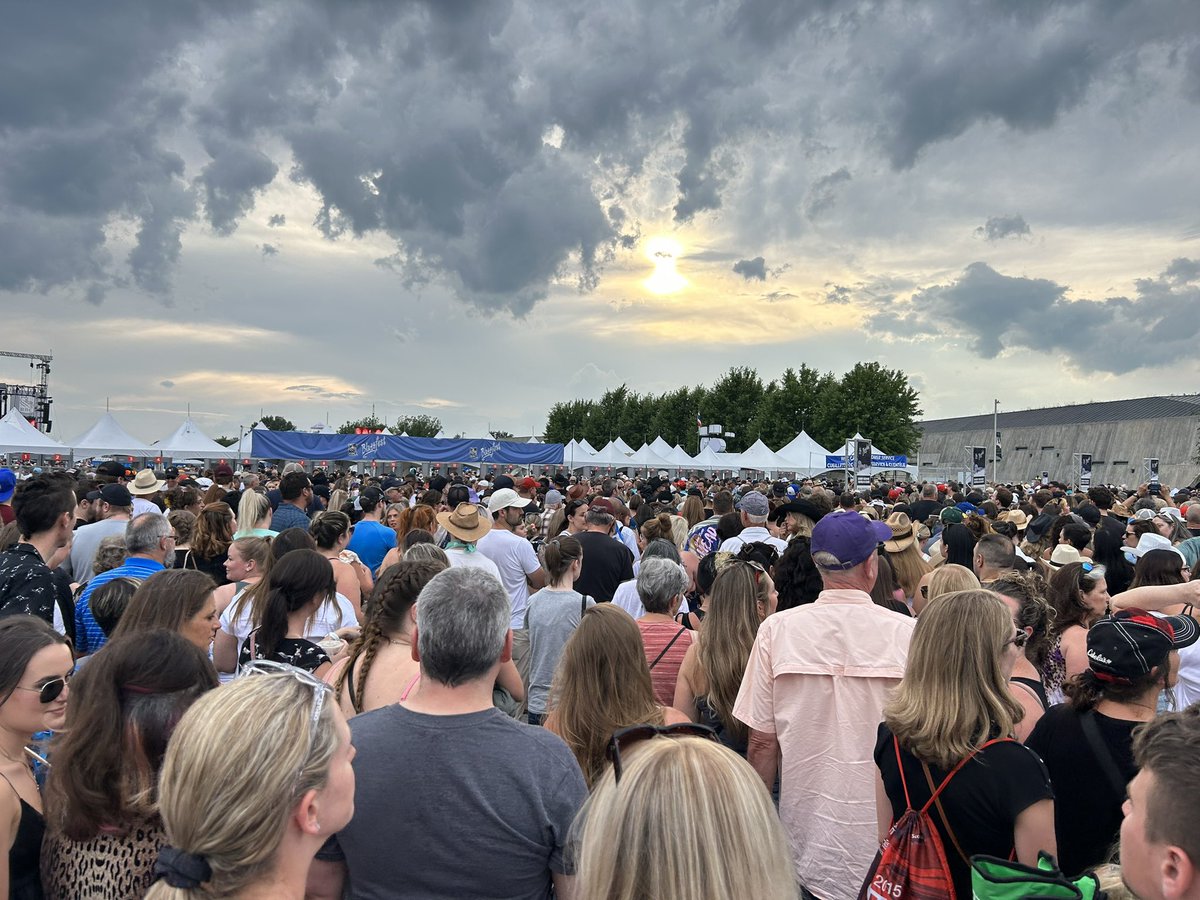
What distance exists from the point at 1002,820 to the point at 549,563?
11.1 ft

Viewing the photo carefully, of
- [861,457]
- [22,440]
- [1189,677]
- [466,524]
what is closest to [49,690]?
[466,524]

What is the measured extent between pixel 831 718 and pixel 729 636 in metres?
0.88

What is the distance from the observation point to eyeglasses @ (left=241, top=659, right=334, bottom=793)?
5.41 ft

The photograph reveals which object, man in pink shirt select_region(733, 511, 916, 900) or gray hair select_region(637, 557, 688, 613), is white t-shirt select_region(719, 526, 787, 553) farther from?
man in pink shirt select_region(733, 511, 916, 900)

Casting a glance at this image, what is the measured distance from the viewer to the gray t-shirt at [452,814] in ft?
6.78

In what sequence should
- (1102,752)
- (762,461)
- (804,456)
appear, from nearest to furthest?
(1102,752), (762,461), (804,456)

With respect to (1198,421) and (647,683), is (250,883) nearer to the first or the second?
(647,683)

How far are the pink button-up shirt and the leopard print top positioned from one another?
2.10 meters

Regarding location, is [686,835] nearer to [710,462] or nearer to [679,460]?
[710,462]

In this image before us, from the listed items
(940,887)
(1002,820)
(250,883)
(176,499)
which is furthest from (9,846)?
(176,499)

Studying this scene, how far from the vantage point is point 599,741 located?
2910mm

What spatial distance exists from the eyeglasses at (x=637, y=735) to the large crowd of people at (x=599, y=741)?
0.03 feet

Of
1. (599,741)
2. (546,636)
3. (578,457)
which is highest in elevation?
(578,457)

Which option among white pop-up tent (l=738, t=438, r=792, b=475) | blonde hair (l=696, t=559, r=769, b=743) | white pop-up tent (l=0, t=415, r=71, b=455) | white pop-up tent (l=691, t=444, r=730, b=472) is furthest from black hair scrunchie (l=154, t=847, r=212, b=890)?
white pop-up tent (l=691, t=444, r=730, b=472)
